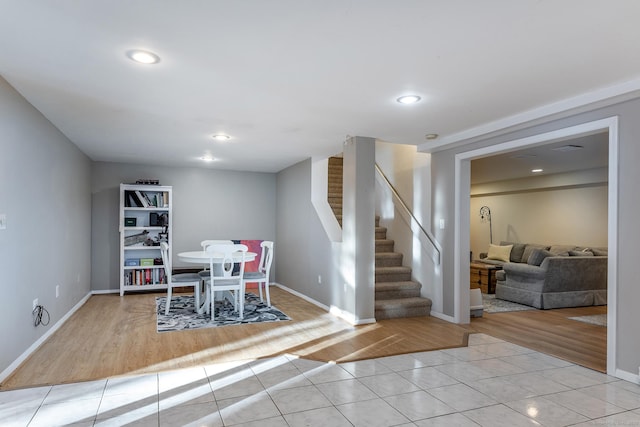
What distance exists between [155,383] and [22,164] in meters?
2.12

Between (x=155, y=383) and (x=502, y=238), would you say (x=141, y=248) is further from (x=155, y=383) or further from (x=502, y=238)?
(x=502, y=238)

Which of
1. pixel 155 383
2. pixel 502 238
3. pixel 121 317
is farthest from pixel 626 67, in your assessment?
pixel 502 238

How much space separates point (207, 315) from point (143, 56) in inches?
132

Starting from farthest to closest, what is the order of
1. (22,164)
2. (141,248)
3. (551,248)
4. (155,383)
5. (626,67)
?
(551,248)
(141,248)
(22,164)
(155,383)
(626,67)

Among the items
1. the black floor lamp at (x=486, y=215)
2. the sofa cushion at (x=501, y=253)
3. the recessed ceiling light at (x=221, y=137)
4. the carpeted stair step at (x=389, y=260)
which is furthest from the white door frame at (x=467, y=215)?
the black floor lamp at (x=486, y=215)

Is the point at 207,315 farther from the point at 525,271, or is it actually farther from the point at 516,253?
the point at 516,253

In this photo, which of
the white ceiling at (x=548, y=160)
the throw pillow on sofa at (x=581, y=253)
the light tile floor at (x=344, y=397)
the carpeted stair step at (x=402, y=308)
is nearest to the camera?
the light tile floor at (x=344, y=397)

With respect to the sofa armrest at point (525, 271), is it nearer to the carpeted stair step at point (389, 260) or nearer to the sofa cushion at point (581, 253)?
the sofa cushion at point (581, 253)

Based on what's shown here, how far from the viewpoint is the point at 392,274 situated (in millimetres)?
5512

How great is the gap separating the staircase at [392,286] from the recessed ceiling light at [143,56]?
3.64m

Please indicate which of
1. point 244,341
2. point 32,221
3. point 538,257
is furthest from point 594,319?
point 32,221

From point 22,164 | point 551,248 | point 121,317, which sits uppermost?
point 22,164

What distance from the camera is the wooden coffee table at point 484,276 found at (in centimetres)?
676

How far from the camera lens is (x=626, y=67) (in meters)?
2.56
